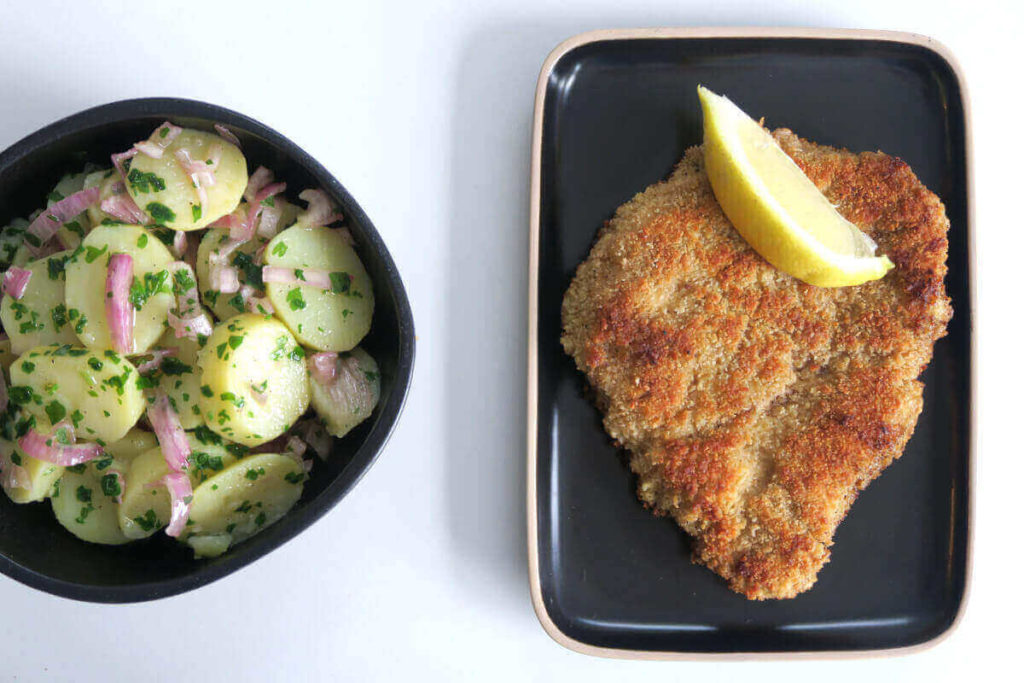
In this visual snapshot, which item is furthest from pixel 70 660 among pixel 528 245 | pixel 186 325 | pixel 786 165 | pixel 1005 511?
pixel 1005 511

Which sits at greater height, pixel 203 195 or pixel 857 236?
Result: pixel 203 195

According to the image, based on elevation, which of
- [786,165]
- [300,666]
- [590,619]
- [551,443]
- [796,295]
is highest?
[786,165]

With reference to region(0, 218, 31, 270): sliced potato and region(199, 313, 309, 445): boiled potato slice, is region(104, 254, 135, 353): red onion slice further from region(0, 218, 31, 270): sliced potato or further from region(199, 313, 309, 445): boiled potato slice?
region(0, 218, 31, 270): sliced potato

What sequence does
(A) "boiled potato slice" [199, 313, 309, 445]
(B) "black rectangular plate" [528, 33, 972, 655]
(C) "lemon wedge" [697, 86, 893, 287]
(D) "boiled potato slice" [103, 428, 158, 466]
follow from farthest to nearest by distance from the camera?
1. (B) "black rectangular plate" [528, 33, 972, 655]
2. (C) "lemon wedge" [697, 86, 893, 287]
3. (D) "boiled potato slice" [103, 428, 158, 466]
4. (A) "boiled potato slice" [199, 313, 309, 445]

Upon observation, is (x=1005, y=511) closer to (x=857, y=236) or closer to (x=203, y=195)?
(x=857, y=236)

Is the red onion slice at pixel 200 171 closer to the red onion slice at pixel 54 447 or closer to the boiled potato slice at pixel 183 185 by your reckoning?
the boiled potato slice at pixel 183 185

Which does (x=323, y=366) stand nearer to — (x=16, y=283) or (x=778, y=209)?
(x=16, y=283)

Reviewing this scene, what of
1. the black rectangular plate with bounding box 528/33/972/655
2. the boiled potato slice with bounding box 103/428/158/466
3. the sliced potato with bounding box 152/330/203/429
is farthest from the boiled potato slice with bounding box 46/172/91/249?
the black rectangular plate with bounding box 528/33/972/655
